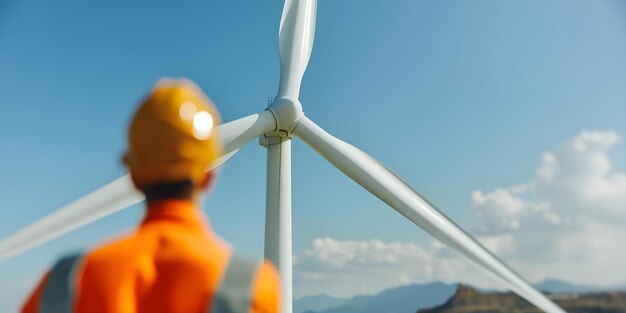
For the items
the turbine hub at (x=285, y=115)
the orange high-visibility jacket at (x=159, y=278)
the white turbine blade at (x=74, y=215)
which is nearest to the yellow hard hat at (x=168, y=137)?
the orange high-visibility jacket at (x=159, y=278)

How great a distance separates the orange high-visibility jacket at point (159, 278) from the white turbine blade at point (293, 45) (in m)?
15.6

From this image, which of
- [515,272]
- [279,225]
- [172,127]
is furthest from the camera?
[279,225]

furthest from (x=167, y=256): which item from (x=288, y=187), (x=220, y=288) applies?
(x=288, y=187)

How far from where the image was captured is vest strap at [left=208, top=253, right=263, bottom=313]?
1.62m

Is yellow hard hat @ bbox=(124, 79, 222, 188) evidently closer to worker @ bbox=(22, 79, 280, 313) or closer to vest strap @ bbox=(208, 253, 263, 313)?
worker @ bbox=(22, 79, 280, 313)

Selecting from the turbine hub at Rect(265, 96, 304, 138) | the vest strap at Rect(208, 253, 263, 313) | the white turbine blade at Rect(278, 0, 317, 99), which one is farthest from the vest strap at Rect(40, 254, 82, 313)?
the white turbine blade at Rect(278, 0, 317, 99)

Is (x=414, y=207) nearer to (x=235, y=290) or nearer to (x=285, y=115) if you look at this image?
(x=285, y=115)

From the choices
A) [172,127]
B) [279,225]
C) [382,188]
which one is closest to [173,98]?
[172,127]

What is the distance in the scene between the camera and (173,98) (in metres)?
1.84

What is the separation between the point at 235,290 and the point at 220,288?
0.04 metres

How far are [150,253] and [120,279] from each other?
110mm

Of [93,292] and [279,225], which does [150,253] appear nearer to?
[93,292]

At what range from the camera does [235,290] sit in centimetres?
163

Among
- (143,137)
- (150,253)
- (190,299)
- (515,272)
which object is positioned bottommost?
(190,299)
